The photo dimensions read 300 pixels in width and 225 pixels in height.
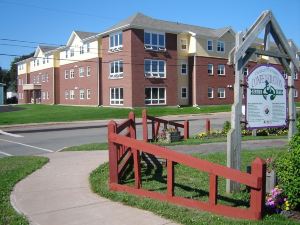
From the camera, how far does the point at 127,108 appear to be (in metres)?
43.5

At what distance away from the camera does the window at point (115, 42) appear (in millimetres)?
46150

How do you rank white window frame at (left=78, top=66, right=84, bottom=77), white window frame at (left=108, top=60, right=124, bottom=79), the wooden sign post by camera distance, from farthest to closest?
1. white window frame at (left=78, top=66, right=84, bottom=77)
2. white window frame at (left=108, top=60, right=124, bottom=79)
3. the wooden sign post

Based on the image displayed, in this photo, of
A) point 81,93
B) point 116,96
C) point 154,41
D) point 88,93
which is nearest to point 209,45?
point 154,41

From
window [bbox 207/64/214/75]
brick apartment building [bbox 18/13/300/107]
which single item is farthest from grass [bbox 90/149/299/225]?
window [bbox 207/64/214/75]

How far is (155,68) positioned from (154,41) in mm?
2936

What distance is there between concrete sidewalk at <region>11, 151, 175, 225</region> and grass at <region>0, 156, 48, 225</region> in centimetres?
14

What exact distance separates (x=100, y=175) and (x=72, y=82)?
50992 millimetres

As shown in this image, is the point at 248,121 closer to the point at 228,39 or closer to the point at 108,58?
the point at 108,58

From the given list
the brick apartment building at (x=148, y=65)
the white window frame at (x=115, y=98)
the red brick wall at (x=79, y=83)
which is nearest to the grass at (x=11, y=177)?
the brick apartment building at (x=148, y=65)

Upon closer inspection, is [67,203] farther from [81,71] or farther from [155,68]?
[81,71]

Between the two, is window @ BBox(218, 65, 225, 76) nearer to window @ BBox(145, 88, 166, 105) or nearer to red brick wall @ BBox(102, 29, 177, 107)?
red brick wall @ BBox(102, 29, 177, 107)

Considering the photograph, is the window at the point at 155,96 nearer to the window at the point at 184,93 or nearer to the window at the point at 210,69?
the window at the point at 184,93

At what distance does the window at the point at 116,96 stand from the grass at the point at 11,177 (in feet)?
112

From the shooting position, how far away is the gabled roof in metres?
44.7
